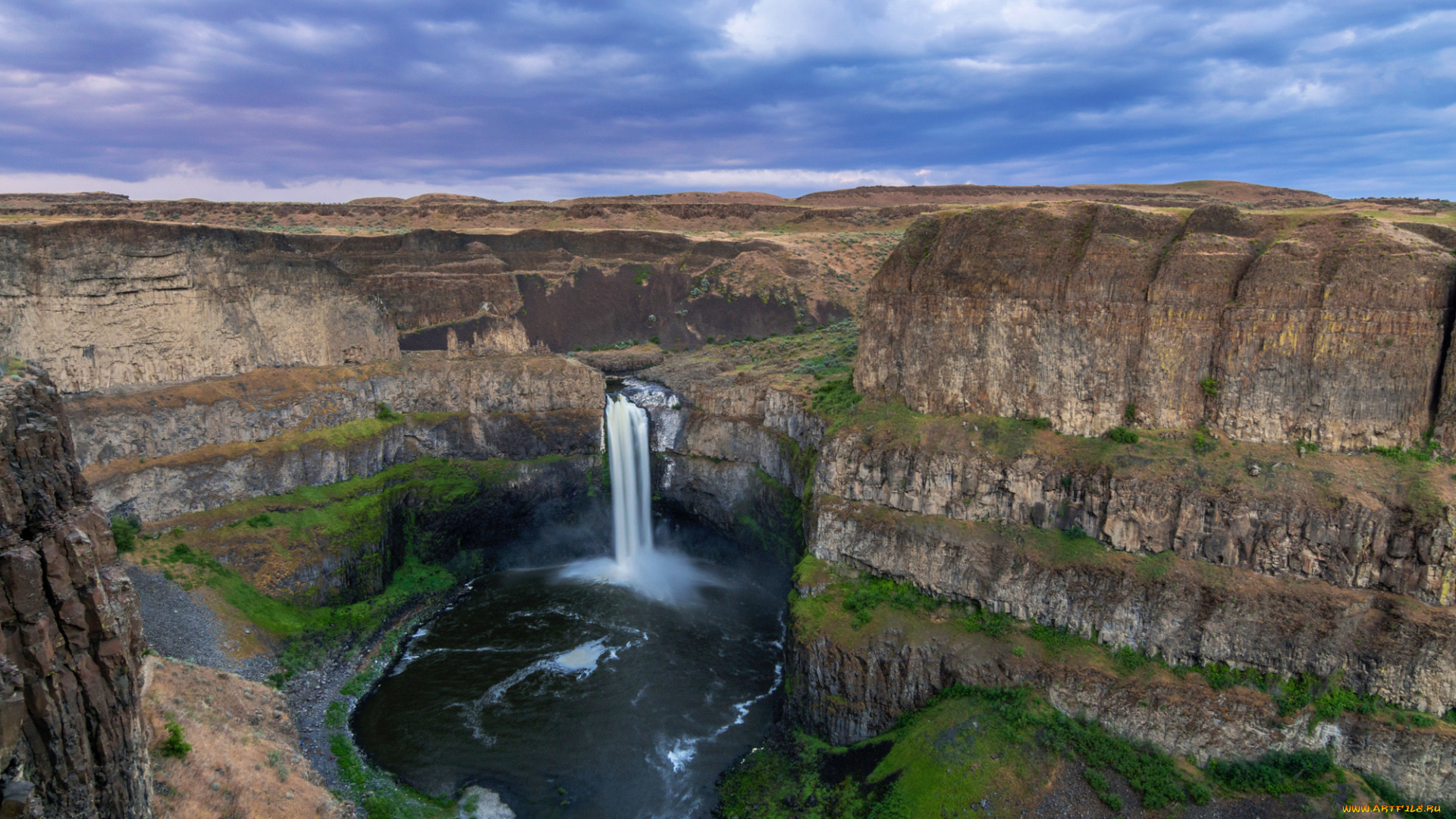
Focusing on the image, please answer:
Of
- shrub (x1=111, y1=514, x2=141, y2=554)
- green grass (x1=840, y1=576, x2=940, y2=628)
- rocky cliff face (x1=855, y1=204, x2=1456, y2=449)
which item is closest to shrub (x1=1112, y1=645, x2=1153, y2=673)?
green grass (x1=840, y1=576, x2=940, y2=628)

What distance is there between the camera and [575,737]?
26.8m

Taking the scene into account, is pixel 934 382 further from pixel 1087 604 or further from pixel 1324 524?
pixel 1324 524

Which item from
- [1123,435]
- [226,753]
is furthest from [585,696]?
[1123,435]

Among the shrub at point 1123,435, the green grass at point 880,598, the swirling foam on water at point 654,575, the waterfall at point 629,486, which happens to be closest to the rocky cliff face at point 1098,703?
the green grass at point 880,598

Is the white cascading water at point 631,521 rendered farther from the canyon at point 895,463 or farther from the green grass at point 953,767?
the green grass at point 953,767

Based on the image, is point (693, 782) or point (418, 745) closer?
point (693, 782)

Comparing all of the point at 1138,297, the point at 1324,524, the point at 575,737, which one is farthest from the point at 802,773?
the point at 1138,297

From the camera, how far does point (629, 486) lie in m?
42.2

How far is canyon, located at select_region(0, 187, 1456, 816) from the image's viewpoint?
19.1 metres

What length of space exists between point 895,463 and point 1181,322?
33.3 feet

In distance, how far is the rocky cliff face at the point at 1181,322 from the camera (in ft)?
71.2

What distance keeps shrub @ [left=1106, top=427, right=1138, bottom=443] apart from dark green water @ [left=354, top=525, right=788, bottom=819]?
15.2 m

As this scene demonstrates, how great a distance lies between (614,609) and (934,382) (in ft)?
59.6

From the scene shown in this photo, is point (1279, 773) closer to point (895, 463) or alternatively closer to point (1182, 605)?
point (1182, 605)
